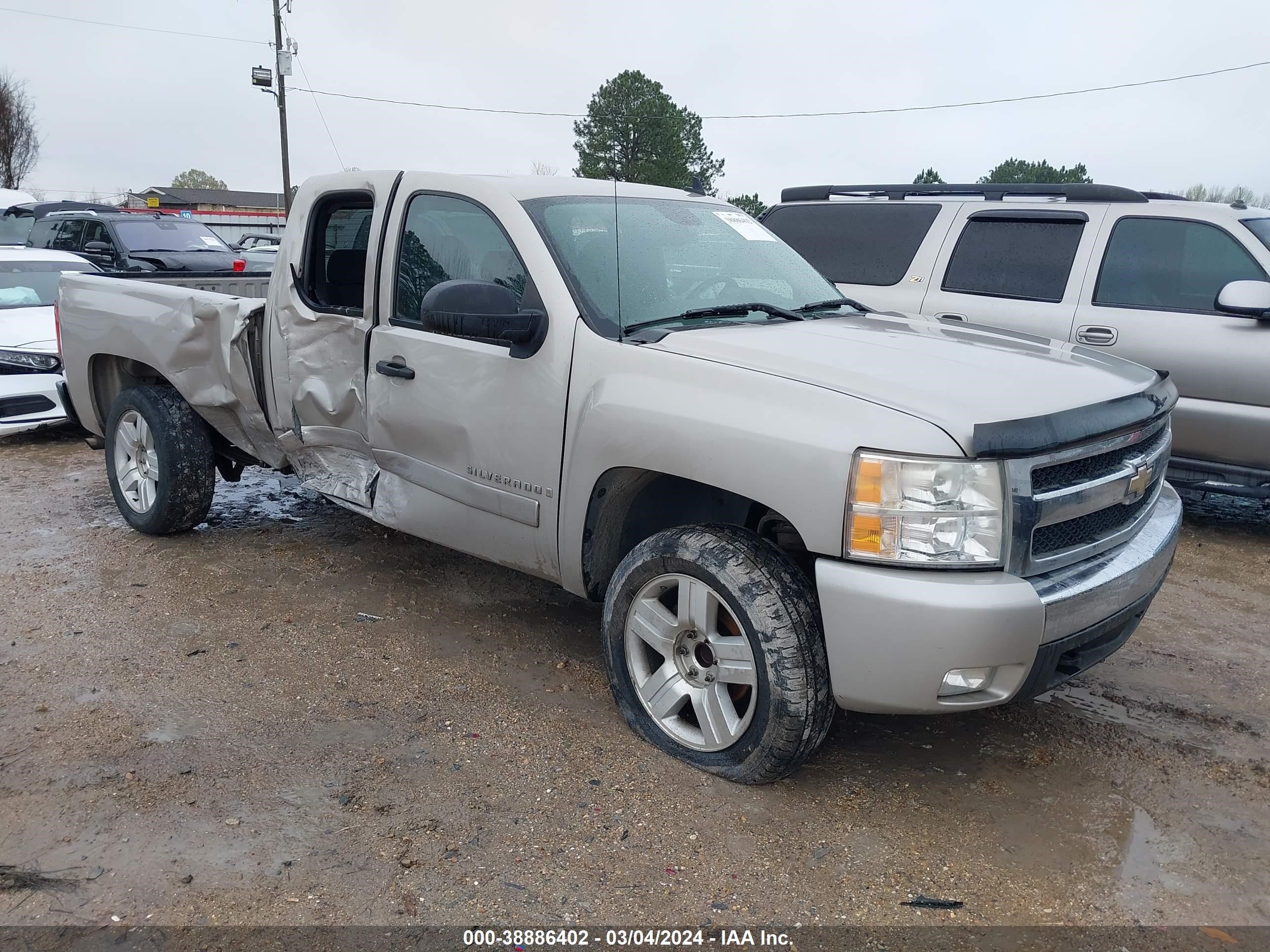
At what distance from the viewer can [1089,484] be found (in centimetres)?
296

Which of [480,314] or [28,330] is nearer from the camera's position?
[480,314]

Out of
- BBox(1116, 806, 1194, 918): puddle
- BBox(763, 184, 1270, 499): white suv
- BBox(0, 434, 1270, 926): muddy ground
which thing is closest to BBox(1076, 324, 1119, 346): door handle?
BBox(763, 184, 1270, 499): white suv

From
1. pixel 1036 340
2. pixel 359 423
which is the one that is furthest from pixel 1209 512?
pixel 359 423

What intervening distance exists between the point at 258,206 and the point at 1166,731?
8519 centimetres

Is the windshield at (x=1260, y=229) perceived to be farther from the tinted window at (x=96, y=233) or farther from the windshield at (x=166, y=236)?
the tinted window at (x=96, y=233)

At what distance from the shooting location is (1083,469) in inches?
117

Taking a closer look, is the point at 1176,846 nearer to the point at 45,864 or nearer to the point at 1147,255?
the point at 45,864

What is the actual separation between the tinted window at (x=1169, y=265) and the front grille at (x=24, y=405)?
7536mm

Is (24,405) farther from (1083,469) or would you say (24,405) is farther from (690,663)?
(1083,469)

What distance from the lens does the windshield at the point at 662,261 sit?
3598 millimetres

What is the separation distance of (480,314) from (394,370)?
0.79 m

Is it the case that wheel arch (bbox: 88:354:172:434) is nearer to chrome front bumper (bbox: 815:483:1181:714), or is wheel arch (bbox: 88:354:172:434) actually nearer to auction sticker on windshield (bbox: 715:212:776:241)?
auction sticker on windshield (bbox: 715:212:776:241)

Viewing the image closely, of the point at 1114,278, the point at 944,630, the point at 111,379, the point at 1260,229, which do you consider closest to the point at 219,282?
the point at 111,379

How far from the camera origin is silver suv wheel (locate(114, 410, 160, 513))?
17.4 ft
